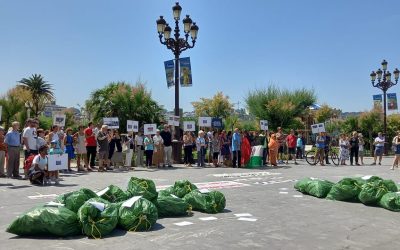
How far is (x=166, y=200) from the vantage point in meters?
8.59

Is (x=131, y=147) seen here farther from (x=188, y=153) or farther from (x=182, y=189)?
(x=182, y=189)

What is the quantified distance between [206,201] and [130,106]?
2600 cm

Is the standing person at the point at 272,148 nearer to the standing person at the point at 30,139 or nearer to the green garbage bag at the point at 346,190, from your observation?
the green garbage bag at the point at 346,190

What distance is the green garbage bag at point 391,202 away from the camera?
9.68 m

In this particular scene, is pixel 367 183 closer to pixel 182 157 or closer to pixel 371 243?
pixel 371 243

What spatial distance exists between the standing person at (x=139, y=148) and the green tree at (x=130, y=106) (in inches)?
536

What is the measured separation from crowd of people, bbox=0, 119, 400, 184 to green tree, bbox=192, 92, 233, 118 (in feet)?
126

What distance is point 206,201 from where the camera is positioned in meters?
8.98

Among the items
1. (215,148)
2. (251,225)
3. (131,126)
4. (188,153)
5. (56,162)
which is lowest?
(251,225)

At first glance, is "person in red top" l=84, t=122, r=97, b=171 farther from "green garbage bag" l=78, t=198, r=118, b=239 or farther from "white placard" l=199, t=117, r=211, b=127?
"green garbage bag" l=78, t=198, r=118, b=239

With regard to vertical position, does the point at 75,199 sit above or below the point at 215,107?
below

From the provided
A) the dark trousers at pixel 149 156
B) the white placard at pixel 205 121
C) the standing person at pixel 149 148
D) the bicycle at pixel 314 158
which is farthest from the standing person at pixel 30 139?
the bicycle at pixel 314 158

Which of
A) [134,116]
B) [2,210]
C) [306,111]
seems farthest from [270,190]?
[306,111]

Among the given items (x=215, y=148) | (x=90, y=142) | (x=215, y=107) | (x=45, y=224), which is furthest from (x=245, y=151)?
(x=215, y=107)
